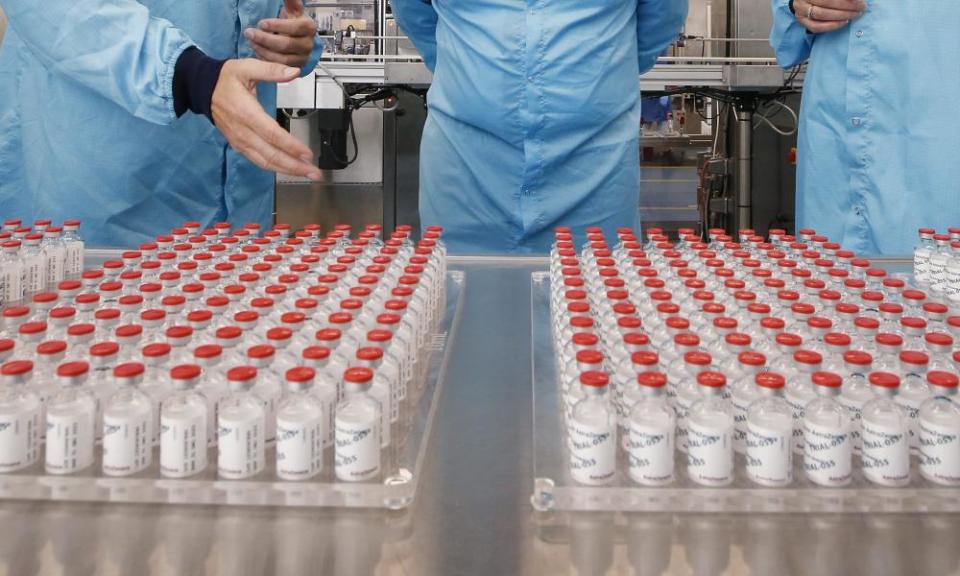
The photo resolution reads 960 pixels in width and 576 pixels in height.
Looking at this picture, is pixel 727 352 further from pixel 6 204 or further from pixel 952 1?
pixel 6 204

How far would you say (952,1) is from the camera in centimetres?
171

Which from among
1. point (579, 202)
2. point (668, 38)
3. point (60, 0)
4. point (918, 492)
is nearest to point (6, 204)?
point (60, 0)

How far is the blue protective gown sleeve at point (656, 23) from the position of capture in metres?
1.88

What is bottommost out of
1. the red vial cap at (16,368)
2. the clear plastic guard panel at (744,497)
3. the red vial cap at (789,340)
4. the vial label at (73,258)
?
the clear plastic guard panel at (744,497)

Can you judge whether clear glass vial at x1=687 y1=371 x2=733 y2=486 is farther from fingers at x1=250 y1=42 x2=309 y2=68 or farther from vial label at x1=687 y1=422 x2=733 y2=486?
fingers at x1=250 y1=42 x2=309 y2=68

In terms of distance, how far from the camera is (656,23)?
191cm

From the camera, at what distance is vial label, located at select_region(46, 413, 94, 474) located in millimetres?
591

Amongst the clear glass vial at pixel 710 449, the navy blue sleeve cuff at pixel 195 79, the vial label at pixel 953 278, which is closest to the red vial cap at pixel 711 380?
the clear glass vial at pixel 710 449

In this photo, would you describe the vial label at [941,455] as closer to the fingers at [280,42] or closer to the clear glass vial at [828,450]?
the clear glass vial at [828,450]

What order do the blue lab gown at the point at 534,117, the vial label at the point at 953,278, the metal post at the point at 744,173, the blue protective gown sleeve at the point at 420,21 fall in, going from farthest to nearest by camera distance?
the metal post at the point at 744,173 → the blue protective gown sleeve at the point at 420,21 → the blue lab gown at the point at 534,117 → the vial label at the point at 953,278

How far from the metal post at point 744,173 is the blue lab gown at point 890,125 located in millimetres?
1534

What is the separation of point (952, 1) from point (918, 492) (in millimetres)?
1554

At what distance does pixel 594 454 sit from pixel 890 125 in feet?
5.03

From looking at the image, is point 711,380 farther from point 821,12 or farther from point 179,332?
point 821,12
